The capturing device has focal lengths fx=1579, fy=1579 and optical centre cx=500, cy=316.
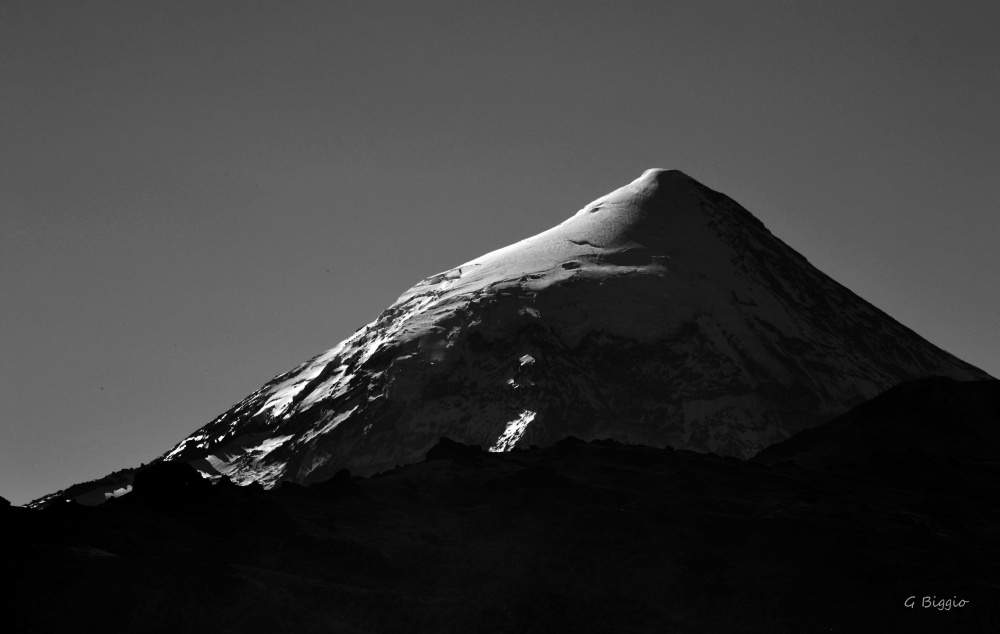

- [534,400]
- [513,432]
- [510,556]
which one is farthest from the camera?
[534,400]

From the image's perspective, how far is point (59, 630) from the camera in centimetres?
7306

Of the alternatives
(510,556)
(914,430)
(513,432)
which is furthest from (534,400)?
(510,556)

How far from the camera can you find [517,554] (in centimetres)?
9188

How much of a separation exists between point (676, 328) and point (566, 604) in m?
119

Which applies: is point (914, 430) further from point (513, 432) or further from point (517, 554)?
point (517, 554)

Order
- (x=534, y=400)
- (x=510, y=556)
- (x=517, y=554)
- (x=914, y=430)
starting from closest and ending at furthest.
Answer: (x=510, y=556) < (x=517, y=554) < (x=914, y=430) < (x=534, y=400)

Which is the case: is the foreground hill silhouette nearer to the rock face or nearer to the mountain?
the mountain

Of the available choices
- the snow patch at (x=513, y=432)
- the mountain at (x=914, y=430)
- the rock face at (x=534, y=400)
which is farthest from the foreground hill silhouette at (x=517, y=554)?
the rock face at (x=534, y=400)

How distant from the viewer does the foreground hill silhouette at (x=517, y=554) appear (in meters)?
77.2

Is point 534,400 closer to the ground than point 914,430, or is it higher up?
higher up

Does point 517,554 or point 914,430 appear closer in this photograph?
point 517,554

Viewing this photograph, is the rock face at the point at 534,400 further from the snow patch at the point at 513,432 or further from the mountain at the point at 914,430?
the mountain at the point at 914,430

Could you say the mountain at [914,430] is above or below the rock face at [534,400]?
below

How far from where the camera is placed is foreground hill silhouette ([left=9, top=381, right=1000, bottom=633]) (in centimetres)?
7719
